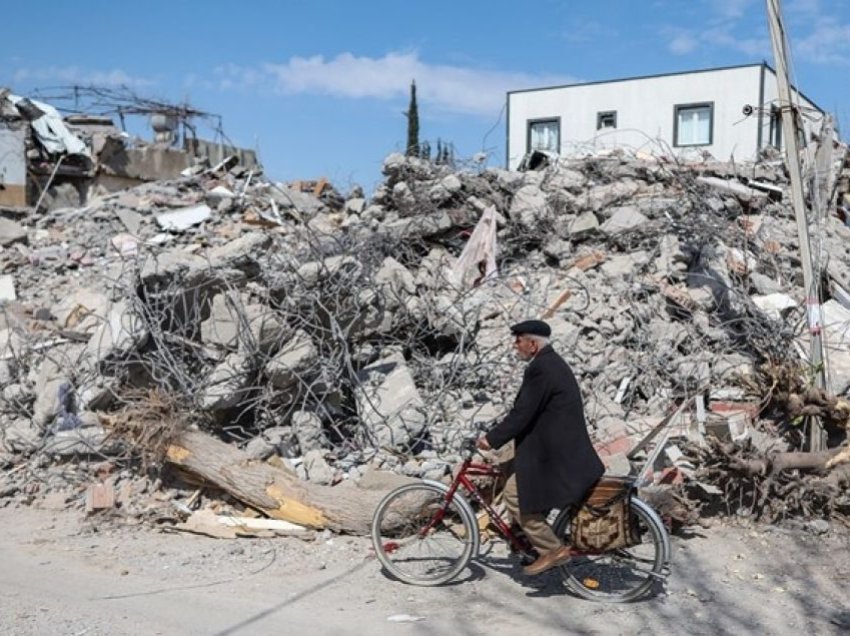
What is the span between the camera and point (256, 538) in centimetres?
609

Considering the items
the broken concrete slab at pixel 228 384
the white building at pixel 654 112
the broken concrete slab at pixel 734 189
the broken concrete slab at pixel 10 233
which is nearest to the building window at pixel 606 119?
the white building at pixel 654 112

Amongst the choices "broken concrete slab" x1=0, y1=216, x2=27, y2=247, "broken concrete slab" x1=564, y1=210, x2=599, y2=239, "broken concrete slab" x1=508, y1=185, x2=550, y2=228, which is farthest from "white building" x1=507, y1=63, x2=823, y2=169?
"broken concrete slab" x1=0, y1=216, x2=27, y2=247

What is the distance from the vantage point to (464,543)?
511 centimetres

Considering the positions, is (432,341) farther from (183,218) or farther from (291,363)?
(183,218)

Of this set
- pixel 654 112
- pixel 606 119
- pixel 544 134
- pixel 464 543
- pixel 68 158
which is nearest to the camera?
pixel 464 543

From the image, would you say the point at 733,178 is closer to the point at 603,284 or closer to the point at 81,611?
the point at 603,284

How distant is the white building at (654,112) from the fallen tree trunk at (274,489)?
57.8 ft

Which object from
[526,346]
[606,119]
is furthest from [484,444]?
[606,119]

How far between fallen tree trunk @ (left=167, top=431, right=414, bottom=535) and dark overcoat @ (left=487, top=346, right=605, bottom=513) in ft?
5.34

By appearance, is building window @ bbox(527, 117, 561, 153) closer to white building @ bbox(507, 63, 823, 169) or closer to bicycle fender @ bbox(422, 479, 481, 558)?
white building @ bbox(507, 63, 823, 169)

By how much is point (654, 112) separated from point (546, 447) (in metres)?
22.9

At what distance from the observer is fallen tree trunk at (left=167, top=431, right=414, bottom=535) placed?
6043mm

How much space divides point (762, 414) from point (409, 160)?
7.18 m

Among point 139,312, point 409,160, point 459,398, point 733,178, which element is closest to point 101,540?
point 139,312
